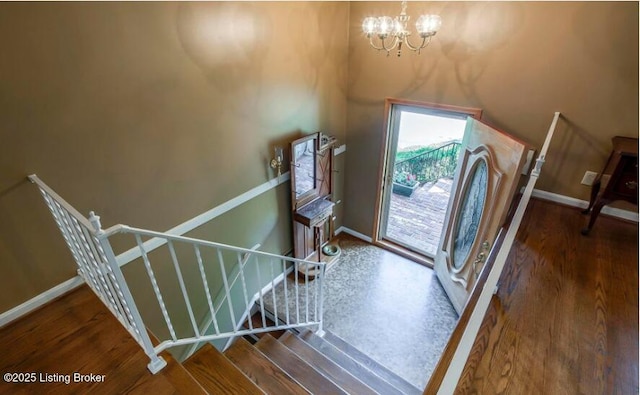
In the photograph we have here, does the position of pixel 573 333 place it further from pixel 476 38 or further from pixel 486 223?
pixel 476 38

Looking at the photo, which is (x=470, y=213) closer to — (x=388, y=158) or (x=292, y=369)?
(x=388, y=158)

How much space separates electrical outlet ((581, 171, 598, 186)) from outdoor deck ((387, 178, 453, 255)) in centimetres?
198

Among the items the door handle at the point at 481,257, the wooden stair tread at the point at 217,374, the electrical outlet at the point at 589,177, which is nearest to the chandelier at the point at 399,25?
the door handle at the point at 481,257

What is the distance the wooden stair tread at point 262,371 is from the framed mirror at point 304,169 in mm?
1603

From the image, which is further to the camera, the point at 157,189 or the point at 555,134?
the point at 555,134

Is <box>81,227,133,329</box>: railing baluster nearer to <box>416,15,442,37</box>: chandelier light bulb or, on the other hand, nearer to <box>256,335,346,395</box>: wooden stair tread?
<box>256,335,346,395</box>: wooden stair tread

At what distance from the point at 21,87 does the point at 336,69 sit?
9.22 feet

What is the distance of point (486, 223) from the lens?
2688 mm

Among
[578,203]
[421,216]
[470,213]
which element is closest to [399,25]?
Result: [470,213]

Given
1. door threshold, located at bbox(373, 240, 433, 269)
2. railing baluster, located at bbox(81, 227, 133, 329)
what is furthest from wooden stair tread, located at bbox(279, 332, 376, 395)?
door threshold, located at bbox(373, 240, 433, 269)

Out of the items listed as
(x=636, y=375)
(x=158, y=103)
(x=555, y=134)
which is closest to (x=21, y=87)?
(x=158, y=103)

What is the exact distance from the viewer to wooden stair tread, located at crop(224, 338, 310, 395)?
2109 millimetres

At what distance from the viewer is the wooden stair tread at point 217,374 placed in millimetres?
1805

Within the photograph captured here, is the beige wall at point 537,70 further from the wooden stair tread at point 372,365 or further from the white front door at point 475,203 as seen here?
the wooden stair tread at point 372,365
